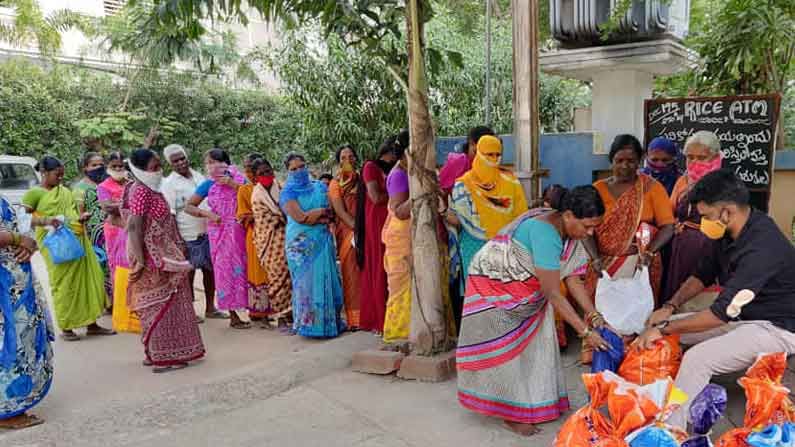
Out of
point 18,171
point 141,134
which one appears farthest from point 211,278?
point 141,134

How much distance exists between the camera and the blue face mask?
5.39 m

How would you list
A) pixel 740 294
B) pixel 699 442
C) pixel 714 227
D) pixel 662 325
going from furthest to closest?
pixel 662 325 < pixel 714 227 < pixel 740 294 < pixel 699 442

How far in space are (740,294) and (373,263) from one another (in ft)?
9.89

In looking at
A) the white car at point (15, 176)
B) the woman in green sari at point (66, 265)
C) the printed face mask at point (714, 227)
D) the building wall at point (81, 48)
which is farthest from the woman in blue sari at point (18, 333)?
the building wall at point (81, 48)

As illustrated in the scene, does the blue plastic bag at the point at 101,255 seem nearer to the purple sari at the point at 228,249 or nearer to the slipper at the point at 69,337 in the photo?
the slipper at the point at 69,337

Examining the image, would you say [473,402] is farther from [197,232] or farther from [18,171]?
[18,171]

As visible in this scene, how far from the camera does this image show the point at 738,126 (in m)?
5.01

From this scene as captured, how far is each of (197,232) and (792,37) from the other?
5.32m

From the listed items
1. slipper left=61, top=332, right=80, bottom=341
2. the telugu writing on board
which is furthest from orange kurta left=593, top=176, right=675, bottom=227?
slipper left=61, top=332, right=80, bottom=341

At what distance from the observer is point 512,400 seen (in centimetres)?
323

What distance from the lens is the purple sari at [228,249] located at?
6004 millimetres

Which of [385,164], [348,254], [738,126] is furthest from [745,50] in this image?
[348,254]

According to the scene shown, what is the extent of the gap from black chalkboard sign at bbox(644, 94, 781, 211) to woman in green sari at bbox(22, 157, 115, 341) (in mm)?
5296

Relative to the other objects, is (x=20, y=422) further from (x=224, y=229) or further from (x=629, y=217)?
(x=629, y=217)
